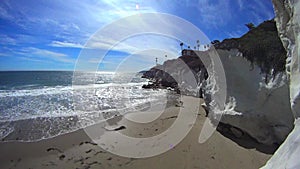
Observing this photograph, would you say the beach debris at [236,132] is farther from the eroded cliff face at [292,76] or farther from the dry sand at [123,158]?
the eroded cliff face at [292,76]

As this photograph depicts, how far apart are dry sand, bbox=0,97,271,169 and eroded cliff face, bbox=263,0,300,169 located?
7.96 feet

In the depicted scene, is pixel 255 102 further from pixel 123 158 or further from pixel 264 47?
pixel 123 158

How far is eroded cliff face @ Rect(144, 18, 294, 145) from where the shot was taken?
5027 mm

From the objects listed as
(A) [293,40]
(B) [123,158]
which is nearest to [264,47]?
(A) [293,40]

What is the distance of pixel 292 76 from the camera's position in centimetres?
262

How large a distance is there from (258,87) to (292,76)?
3425mm

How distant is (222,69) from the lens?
718cm

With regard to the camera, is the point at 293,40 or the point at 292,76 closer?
the point at 292,76

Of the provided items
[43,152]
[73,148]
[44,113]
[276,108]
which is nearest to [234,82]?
[276,108]

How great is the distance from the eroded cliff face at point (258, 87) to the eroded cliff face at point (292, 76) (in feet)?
7.58

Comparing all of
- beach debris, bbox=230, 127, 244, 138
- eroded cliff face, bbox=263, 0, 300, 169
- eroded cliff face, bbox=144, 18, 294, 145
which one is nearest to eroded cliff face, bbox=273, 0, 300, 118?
eroded cliff face, bbox=263, 0, 300, 169

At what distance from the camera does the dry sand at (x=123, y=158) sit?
4.66 m

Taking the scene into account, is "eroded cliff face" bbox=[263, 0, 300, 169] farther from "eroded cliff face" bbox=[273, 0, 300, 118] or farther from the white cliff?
the white cliff

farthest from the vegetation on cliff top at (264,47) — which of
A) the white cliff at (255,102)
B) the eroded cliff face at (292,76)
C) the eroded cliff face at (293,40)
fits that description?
the eroded cliff face at (293,40)
